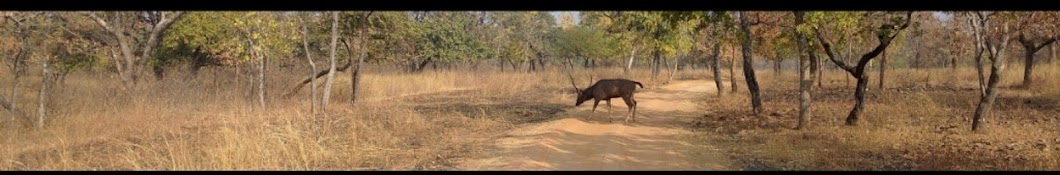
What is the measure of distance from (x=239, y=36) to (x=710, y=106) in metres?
12.4

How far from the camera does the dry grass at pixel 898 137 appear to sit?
292 inches

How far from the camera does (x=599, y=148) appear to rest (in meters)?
9.14

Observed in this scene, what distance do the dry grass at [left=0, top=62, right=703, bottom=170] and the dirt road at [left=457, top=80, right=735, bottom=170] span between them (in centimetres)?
63

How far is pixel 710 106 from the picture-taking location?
18.2 m

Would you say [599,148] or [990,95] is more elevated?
[990,95]

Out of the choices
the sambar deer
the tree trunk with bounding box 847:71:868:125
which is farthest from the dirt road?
the tree trunk with bounding box 847:71:868:125

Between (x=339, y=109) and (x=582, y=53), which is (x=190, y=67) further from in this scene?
(x=582, y=53)

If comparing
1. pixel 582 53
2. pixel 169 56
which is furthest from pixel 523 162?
pixel 582 53

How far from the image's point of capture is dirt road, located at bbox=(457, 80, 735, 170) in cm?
769

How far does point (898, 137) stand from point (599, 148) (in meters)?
4.43

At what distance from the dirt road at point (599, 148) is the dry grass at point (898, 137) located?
1.97 feet

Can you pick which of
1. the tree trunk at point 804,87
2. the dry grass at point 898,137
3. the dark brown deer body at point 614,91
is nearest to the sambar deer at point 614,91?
the dark brown deer body at point 614,91

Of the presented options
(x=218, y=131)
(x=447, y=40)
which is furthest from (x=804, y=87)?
(x=447, y=40)

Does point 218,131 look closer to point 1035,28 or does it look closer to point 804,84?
point 804,84
